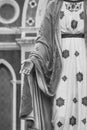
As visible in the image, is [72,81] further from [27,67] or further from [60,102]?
[27,67]

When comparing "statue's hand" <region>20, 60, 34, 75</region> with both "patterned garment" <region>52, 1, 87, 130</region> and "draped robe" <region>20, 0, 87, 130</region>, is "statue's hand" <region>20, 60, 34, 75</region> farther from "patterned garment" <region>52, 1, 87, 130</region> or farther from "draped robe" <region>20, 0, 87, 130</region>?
"patterned garment" <region>52, 1, 87, 130</region>

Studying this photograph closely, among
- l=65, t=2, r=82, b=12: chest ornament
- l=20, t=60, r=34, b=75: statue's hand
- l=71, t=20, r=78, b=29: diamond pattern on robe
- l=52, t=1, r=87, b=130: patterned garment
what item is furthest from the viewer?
l=65, t=2, r=82, b=12: chest ornament

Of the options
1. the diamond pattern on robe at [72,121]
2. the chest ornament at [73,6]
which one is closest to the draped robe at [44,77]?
the chest ornament at [73,6]

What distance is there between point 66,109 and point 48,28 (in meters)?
1.01

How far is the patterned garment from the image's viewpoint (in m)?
8.56

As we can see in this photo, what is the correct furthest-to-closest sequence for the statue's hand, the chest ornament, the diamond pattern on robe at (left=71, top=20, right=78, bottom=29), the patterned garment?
the chest ornament < the diamond pattern on robe at (left=71, top=20, right=78, bottom=29) < the patterned garment < the statue's hand

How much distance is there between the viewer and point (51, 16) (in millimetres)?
8828

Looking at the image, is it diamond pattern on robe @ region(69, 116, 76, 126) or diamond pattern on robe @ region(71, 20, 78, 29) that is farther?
diamond pattern on robe @ region(71, 20, 78, 29)

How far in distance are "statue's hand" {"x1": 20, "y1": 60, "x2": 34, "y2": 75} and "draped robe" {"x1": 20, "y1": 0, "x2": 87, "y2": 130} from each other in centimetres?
6

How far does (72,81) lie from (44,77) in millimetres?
341

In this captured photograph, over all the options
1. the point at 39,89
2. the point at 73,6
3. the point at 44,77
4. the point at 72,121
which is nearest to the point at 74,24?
the point at 73,6

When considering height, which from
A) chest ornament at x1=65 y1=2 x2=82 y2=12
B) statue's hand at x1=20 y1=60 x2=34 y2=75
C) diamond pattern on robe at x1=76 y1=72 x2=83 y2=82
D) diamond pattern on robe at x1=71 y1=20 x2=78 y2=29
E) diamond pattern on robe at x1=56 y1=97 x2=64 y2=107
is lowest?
diamond pattern on robe at x1=56 y1=97 x2=64 y2=107

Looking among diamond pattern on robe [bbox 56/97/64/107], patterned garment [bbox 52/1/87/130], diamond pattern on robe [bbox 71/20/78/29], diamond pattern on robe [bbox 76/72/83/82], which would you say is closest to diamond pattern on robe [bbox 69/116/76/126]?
patterned garment [bbox 52/1/87/130]

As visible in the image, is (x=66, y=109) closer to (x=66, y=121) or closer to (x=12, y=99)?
(x=66, y=121)
